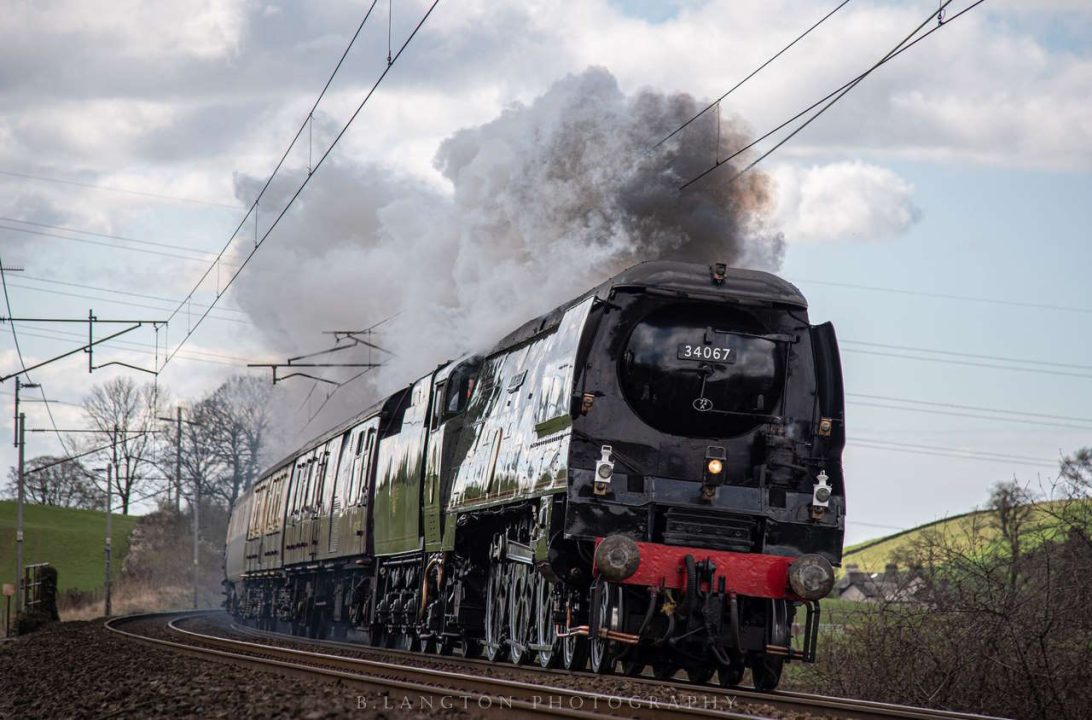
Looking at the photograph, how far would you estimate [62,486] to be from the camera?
9075 centimetres

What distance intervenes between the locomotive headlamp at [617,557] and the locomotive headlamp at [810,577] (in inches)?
55.0

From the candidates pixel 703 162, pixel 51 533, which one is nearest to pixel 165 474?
pixel 51 533

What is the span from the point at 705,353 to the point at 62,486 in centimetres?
8616

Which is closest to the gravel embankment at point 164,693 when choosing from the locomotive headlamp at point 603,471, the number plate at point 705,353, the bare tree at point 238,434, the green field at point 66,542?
the locomotive headlamp at point 603,471

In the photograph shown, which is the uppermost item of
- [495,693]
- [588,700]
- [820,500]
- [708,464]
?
[708,464]

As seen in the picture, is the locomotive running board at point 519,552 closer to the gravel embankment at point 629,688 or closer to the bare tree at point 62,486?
the gravel embankment at point 629,688

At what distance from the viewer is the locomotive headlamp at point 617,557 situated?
1141cm

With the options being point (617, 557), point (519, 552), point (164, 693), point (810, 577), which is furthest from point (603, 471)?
point (164, 693)

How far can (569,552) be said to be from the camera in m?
12.3

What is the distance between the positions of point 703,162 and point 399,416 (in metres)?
9.45

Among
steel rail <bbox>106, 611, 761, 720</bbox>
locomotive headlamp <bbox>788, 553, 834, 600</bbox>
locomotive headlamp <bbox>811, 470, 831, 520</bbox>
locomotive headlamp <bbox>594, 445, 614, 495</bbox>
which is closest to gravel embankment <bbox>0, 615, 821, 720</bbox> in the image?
steel rail <bbox>106, 611, 761, 720</bbox>

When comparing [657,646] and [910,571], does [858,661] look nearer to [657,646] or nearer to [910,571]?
[910,571]

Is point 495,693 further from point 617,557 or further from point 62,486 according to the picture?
point 62,486

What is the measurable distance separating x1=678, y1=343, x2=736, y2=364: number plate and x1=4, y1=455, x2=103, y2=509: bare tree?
266ft
